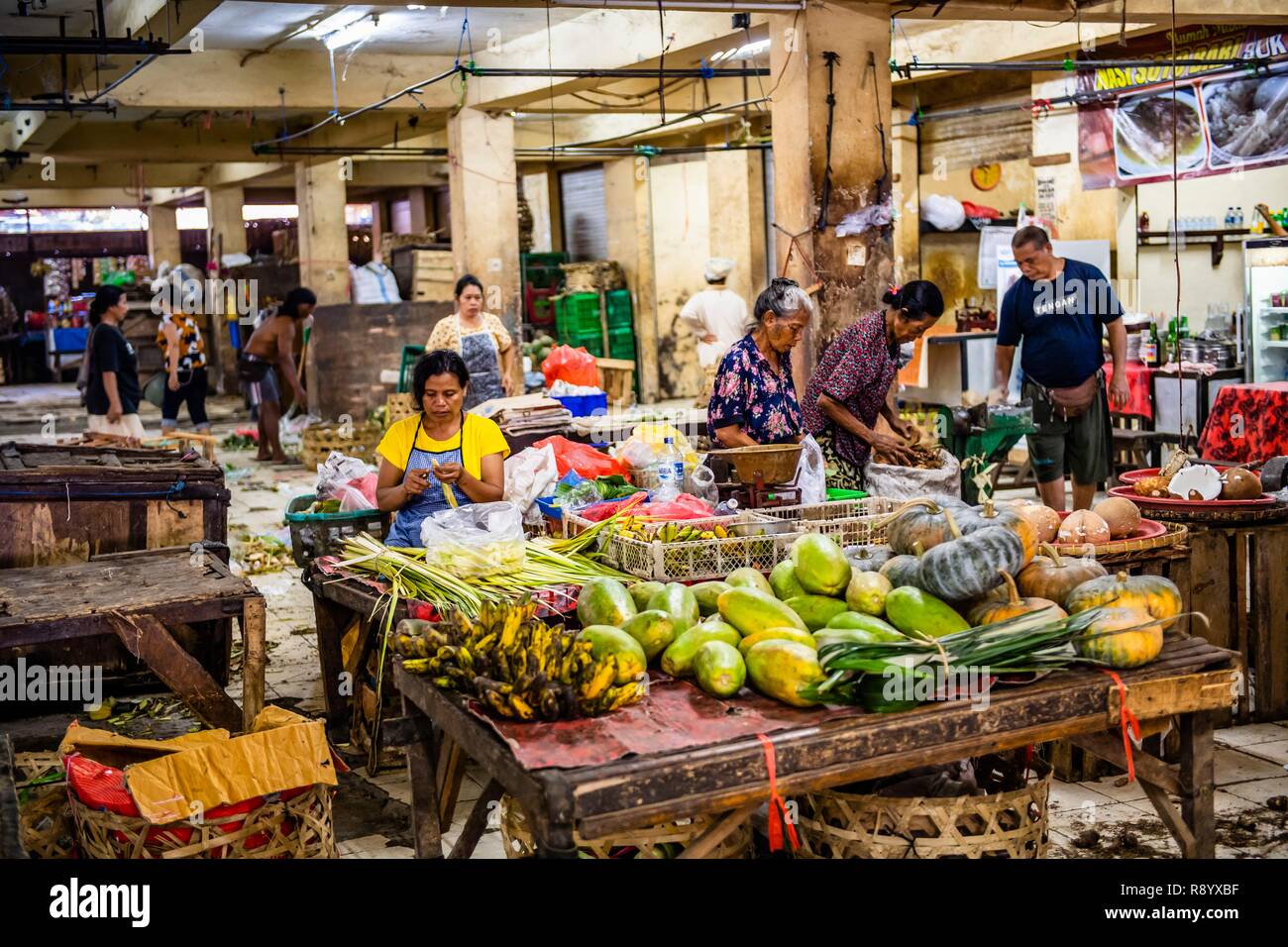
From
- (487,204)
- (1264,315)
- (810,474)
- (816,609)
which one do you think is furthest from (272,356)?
(816,609)

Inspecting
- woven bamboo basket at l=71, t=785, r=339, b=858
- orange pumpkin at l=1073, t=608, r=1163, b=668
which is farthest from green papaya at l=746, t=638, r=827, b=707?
woven bamboo basket at l=71, t=785, r=339, b=858

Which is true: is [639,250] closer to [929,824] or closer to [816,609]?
[816,609]

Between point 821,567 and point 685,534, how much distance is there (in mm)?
828

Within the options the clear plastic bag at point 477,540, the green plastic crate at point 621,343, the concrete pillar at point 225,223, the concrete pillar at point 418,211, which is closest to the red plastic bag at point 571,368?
the clear plastic bag at point 477,540

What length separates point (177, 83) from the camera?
14.3m

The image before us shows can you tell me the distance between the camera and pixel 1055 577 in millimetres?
3752

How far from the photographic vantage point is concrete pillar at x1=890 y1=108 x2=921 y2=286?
1481 centimetres

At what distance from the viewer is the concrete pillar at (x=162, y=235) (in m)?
27.3

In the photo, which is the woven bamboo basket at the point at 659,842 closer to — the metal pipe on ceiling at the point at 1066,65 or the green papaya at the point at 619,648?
the green papaya at the point at 619,648

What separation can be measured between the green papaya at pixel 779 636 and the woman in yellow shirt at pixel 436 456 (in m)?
2.45

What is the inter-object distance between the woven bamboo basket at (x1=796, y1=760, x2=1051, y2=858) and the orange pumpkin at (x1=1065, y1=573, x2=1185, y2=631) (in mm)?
521

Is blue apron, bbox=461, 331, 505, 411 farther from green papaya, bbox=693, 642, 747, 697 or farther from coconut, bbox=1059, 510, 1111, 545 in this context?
green papaya, bbox=693, 642, 747, 697
